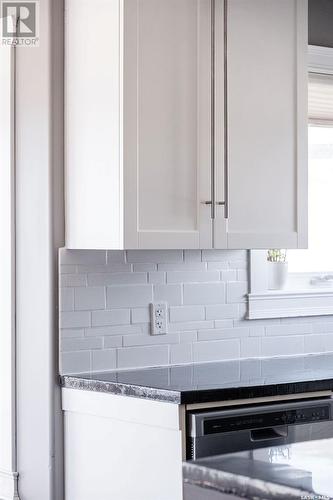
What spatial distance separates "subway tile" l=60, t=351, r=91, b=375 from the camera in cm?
351

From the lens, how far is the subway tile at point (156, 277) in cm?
373

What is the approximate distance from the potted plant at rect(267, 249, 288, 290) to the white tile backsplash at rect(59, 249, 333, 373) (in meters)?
0.16

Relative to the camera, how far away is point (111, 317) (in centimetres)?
363

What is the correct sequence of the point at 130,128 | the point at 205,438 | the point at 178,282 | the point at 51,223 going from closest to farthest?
the point at 205,438 → the point at 130,128 → the point at 51,223 → the point at 178,282

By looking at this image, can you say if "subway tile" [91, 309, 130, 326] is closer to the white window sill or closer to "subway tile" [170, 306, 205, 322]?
"subway tile" [170, 306, 205, 322]

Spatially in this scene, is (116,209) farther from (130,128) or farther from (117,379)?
(117,379)

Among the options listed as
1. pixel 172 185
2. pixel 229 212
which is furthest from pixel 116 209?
pixel 229 212

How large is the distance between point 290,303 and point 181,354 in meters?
0.63

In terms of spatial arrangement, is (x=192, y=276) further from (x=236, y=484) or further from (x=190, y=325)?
(x=236, y=484)

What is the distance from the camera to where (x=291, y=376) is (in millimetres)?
3432

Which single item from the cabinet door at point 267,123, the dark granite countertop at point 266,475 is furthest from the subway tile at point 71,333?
the dark granite countertop at point 266,475

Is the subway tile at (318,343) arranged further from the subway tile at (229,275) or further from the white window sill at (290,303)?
the subway tile at (229,275)

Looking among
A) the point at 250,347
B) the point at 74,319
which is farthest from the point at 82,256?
the point at 250,347

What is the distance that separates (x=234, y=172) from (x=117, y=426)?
40.4 inches
